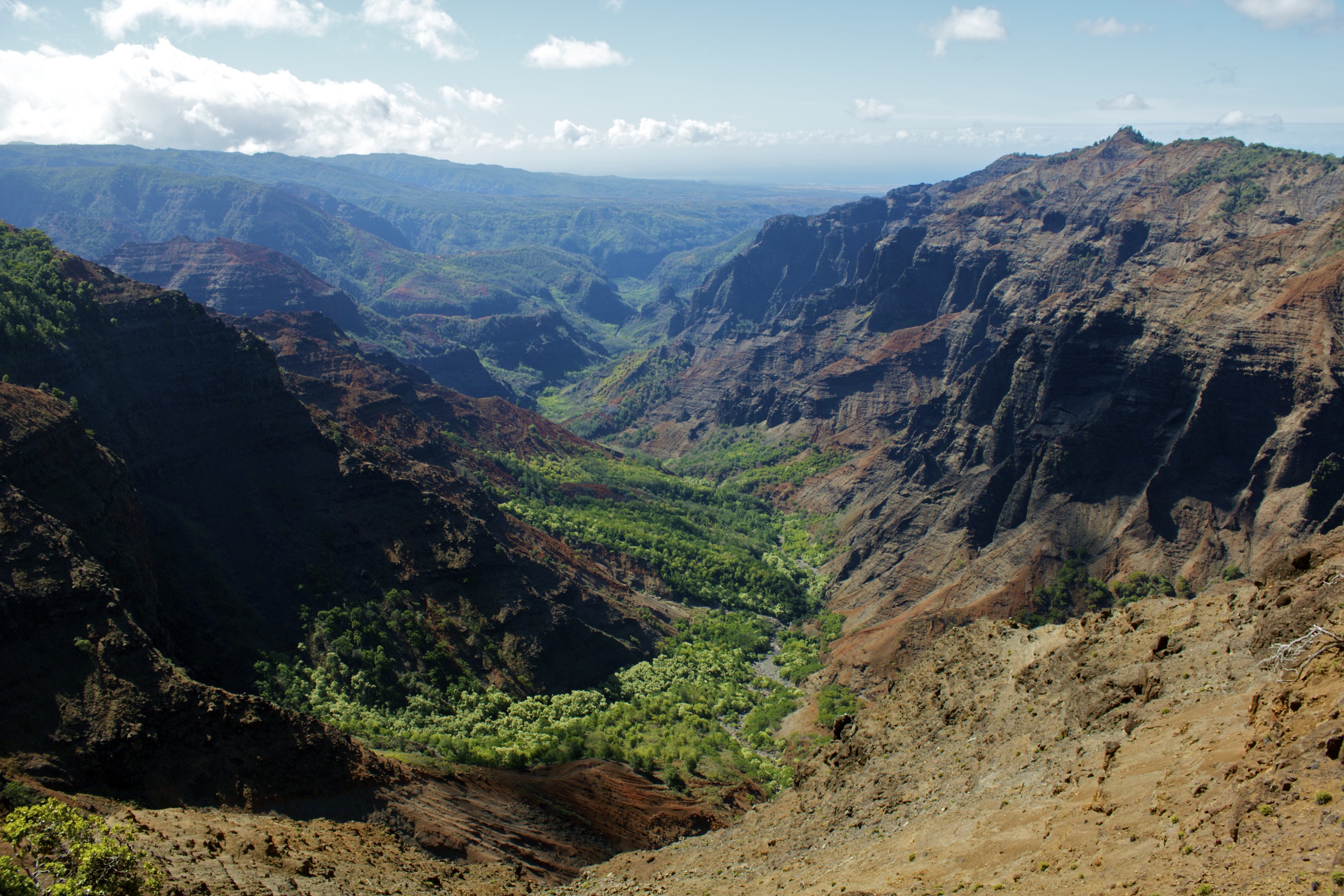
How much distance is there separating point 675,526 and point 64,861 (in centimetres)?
11334

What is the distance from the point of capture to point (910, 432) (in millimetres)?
144875

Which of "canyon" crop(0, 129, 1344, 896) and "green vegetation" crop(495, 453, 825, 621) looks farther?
"green vegetation" crop(495, 453, 825, 621)

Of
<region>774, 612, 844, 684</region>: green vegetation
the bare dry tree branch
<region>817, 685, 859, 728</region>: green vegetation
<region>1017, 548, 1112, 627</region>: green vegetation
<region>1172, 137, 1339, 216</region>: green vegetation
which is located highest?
<region>1172, 137, 1339, 216</region>: green vegetation

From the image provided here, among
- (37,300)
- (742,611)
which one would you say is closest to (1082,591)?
(742,611)

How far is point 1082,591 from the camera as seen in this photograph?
292ft

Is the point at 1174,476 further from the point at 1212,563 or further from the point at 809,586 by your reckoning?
the point at 809,586

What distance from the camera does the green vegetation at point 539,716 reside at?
198ft

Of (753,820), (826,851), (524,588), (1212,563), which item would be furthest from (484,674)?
(1212,563)

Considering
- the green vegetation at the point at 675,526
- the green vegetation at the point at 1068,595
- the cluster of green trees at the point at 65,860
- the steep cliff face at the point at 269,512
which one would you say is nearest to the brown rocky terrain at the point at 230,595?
the steep cliff face at the point at 269,512

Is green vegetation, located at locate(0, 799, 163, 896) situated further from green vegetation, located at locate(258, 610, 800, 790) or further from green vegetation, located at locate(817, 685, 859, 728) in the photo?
green vegetation, located at locate(817, 685, 859, 728)

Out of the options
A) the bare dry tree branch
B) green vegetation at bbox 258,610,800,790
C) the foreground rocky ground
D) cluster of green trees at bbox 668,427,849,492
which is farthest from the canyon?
cluster of green trees at bbox 668,427,849,492

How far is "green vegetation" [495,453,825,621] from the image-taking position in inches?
4656

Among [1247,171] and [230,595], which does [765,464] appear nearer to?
[1247,171]

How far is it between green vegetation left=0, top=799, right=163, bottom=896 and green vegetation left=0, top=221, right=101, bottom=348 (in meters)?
53.2
